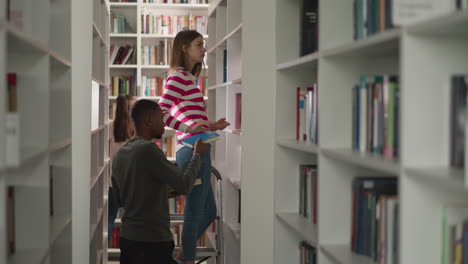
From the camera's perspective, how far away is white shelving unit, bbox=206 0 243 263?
4.01 m

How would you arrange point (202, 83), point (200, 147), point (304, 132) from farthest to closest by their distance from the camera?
1. point (202, 83)
2. point (200, 147)
3. point (304, 132)

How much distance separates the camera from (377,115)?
1886 mm

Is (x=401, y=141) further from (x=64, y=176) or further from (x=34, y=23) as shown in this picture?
(x=64, y=176)

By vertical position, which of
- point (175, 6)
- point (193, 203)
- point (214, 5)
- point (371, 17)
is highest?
point (175, 6)

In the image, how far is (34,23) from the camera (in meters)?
2.30

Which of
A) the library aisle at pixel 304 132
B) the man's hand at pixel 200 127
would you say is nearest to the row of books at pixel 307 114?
the library aisle at pixel 304 132

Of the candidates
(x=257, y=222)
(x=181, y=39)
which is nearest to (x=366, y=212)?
(x=257, y=222)

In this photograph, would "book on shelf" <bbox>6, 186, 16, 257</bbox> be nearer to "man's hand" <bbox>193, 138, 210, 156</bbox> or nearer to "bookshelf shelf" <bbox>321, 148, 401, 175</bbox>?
"bookshelf shelf" <bbox>321, 148, 401, 175</bbox>

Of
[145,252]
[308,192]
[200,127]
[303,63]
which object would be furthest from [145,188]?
[303,63]

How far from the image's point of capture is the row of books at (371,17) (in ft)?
6.05

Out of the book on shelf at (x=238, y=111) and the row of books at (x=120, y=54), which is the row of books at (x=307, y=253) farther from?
the row of books at (x=120, y=54)

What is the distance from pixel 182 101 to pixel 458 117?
2.47m

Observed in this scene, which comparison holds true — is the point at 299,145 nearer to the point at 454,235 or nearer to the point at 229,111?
the point at 454,235

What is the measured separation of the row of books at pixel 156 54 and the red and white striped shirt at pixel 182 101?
225 cm
